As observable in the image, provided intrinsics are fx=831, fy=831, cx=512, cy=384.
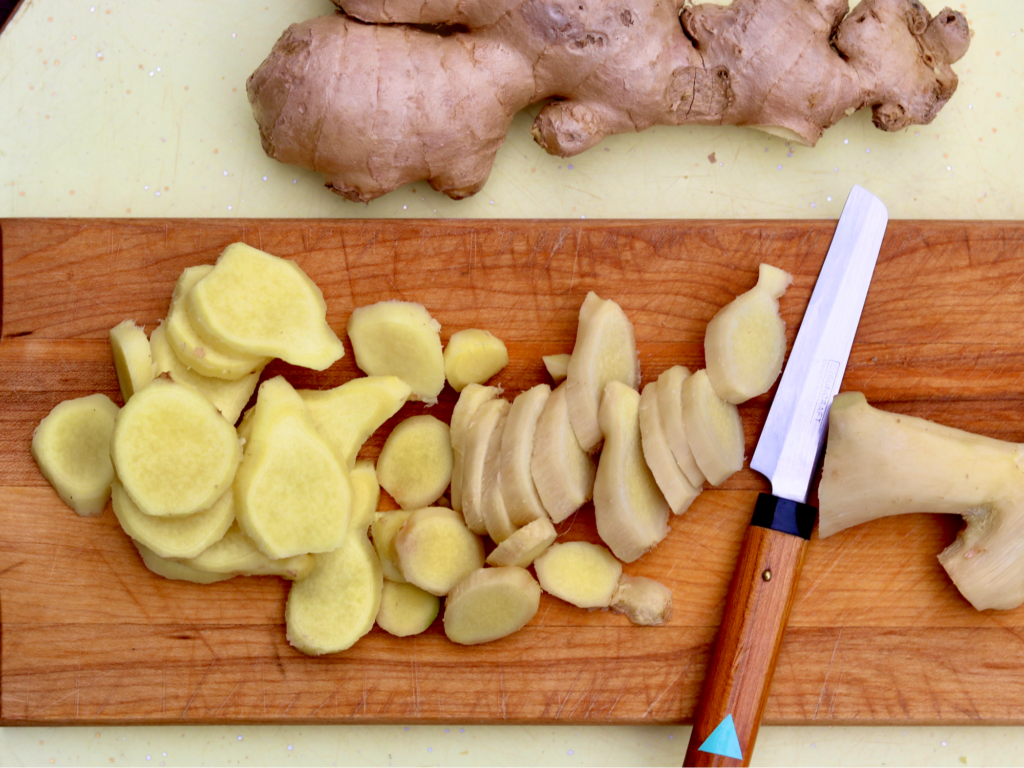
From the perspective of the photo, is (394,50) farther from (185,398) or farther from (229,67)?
(185,398)

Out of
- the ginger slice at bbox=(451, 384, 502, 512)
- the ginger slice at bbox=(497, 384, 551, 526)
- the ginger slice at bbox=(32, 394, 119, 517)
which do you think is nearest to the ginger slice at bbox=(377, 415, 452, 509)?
the ginger slice at bbox=(451, 384, 502, 512)

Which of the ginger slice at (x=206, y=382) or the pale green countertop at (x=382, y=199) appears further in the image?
the pale green countertop at (x=382, y=199)

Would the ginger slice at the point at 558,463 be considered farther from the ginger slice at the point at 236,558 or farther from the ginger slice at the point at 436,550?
the ginger slice at the point at 236,558

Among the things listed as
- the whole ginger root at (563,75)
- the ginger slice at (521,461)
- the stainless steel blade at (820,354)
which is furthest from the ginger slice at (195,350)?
the stainless steel blade at (820,354)

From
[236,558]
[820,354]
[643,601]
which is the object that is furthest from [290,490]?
[820,354]

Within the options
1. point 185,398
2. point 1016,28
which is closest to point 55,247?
point 185,398

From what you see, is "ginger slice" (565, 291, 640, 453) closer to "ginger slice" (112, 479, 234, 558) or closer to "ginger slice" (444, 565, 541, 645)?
"ginger slice" (444, 565, 541, 645)
